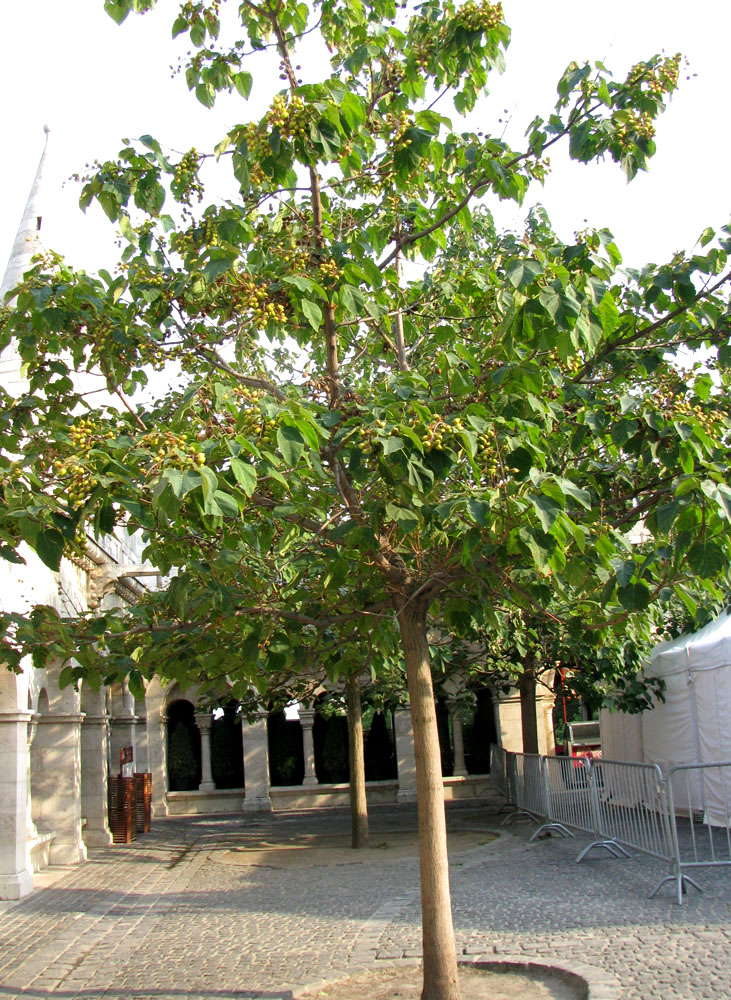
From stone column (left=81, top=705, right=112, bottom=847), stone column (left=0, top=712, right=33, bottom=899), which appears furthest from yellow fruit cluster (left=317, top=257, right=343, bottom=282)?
stone column (left=81, top=705, right=112, bottom=847)

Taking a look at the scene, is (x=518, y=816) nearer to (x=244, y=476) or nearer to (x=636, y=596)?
(x=636, y=596)

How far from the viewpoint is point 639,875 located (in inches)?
429

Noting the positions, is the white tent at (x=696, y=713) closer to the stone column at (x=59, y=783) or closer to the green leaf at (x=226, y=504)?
the stone column at (x=59, y=783)

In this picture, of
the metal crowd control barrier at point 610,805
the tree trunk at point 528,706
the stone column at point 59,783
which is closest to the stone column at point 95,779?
the stone column at point 59,783

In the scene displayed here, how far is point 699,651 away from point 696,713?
1003 mm

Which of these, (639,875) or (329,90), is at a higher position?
(329,90)

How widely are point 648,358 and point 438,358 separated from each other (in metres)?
1.59

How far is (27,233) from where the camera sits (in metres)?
17.5

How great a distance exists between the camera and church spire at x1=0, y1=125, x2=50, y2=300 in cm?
1727

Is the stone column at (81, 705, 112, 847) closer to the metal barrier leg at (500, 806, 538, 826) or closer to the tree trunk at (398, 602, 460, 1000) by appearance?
the metal barrier leg at (500, 806, 538, 826)

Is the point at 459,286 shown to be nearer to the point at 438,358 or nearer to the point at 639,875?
the point at 438,358

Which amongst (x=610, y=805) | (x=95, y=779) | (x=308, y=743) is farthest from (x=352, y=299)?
(x=308, y=743)

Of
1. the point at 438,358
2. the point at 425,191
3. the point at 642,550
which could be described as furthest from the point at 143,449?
the point at 642,550

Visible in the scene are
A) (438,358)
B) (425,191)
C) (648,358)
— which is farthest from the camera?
(425,191)
